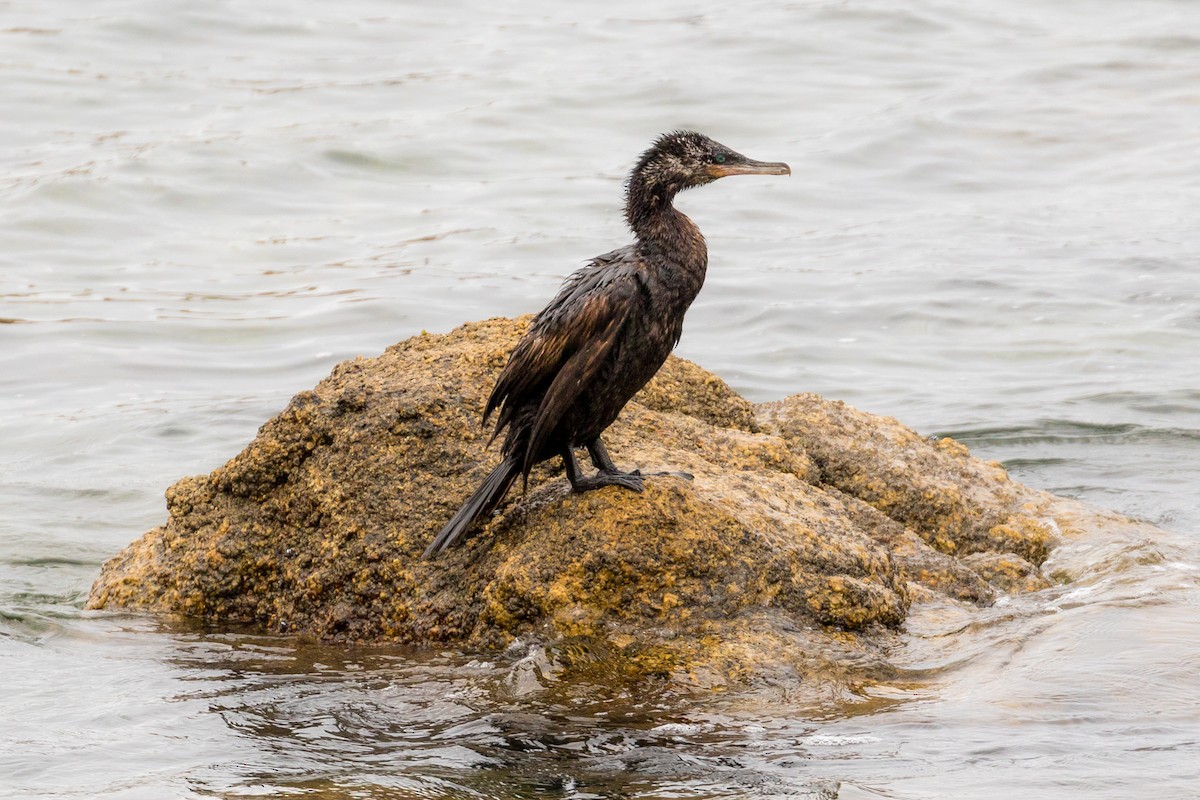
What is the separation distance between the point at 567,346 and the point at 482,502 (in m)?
0.66

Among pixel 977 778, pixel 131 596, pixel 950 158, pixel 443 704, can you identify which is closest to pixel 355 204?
pixel 950 158

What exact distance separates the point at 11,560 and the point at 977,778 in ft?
18.0

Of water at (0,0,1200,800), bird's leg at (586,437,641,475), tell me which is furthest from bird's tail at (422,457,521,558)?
water at (0,0,1200,800)

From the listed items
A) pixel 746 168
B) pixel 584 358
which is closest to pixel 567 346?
pixel 584 358

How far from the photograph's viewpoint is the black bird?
202 inches

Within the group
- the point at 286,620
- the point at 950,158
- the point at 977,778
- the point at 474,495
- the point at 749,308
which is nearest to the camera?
the point at 977,778

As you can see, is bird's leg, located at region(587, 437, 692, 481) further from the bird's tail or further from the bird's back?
the bird's tail

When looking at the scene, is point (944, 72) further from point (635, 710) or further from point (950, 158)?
point (635, 710)

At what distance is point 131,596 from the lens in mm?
6129

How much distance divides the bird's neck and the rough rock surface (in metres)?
0.78

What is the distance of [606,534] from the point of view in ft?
17.0

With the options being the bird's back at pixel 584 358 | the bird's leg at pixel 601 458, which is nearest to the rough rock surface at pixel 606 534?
the bird's leg at pixel 601 458

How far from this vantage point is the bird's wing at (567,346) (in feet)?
16.7

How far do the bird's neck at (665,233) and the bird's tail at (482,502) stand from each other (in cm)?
91
